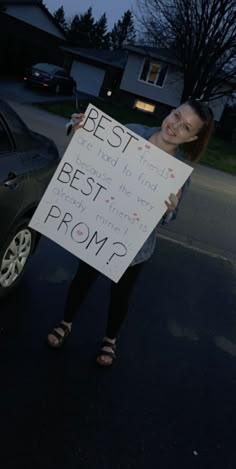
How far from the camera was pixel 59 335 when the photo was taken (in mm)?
3104

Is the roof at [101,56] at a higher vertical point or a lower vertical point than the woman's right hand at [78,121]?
lower

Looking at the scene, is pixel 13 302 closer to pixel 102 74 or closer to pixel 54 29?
pixel 102 74

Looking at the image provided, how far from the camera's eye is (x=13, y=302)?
3.50 meters

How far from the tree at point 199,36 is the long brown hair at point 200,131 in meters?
20.5

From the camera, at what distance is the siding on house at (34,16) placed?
105ft

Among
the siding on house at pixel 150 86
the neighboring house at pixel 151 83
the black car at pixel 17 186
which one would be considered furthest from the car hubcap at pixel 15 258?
the siding on house at pixel 150 86

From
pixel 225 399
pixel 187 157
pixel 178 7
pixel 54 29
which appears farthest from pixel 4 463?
pixel 54 29

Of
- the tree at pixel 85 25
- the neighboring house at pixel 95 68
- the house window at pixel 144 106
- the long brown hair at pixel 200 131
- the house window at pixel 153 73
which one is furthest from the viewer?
the tree at pixel 85 25

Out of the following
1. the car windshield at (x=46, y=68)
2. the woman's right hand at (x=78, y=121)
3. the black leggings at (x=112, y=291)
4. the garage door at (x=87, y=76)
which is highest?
the woman's right hand at (x=78, y=121)

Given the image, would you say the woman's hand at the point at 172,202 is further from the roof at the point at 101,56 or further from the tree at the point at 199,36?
the roof at the point at 101,56

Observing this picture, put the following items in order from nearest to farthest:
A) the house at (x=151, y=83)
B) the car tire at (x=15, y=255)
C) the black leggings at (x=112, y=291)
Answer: the black leggings at (x=112, y=291) → the car tire at (x=15, y=255) → the house at (x=151, y=83)

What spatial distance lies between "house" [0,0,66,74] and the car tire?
22.8 metres

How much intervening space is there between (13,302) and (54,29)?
129ft

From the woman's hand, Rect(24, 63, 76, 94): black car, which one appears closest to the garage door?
Rect(24, 63, 76, 94): black car
